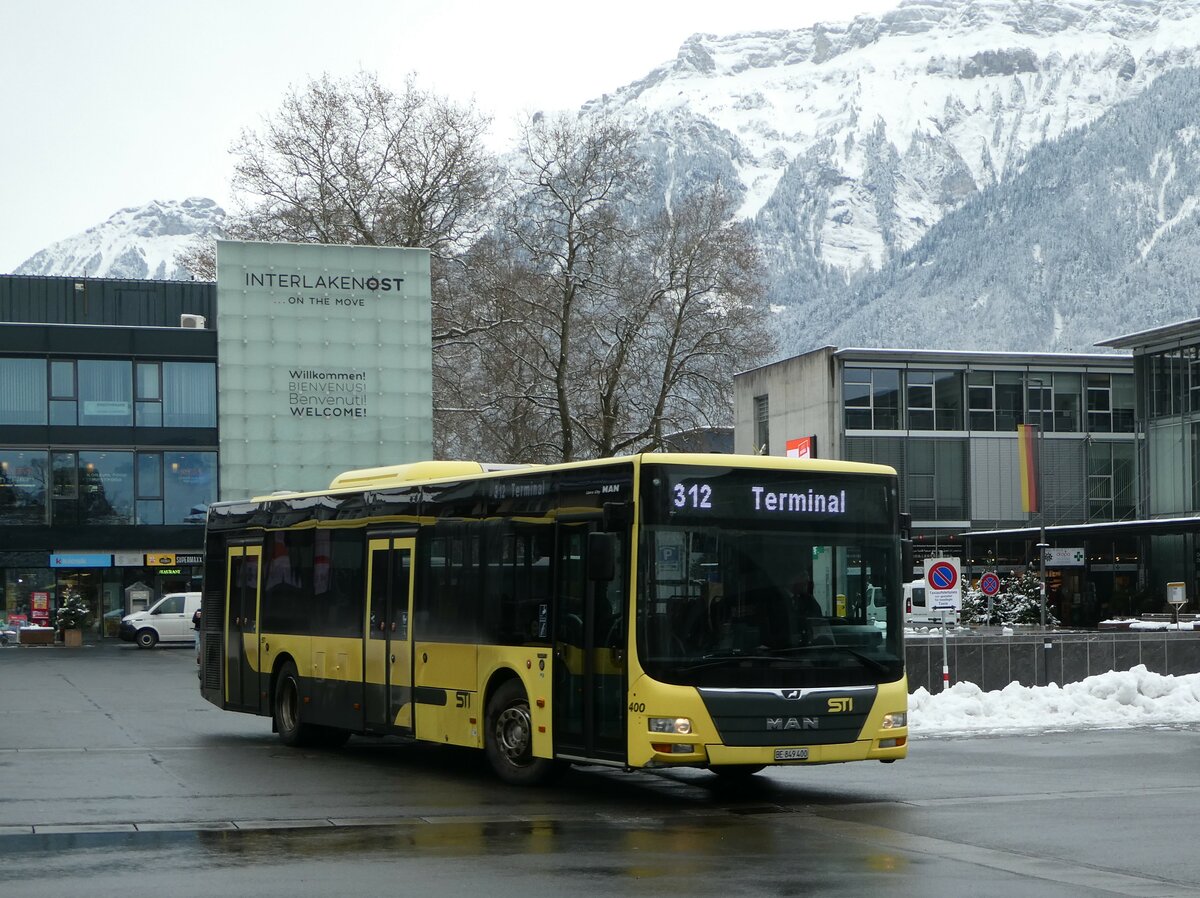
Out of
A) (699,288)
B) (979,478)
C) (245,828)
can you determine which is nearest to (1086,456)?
(979,478)

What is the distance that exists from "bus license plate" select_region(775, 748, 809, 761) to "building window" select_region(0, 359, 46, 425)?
48.3 meters

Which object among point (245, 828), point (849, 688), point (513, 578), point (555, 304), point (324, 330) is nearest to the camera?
point (245, 828)

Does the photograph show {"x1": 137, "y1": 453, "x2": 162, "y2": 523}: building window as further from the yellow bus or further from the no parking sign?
the yellow bus

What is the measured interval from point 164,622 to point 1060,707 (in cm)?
3631

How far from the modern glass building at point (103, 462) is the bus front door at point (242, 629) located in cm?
3763

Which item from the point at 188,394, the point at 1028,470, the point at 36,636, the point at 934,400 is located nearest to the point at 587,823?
the point at 1028,470

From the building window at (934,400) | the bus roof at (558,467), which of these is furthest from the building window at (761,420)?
the bus roof at (558,467)

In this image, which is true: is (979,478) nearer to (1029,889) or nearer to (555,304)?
(555,304)

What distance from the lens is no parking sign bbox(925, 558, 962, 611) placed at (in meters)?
25.4

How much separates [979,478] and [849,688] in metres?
62.9

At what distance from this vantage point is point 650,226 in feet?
197

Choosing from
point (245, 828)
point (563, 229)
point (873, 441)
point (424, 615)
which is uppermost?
point (563, 229)

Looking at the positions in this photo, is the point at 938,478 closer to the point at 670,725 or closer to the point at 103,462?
the point at 103,462

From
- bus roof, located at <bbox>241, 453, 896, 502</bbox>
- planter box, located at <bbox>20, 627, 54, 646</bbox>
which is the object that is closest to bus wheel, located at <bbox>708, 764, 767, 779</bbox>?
bus roof, located at <bbox>241, 453, 896, 502</bbox>
